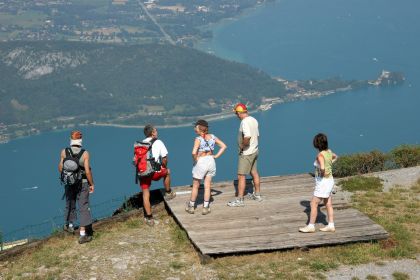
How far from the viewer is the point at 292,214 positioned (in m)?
9.36

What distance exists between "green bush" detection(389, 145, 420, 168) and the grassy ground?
479 cm

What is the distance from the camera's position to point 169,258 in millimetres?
8133

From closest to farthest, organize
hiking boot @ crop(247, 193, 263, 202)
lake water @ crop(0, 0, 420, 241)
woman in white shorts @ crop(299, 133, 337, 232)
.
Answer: woman in white shorts @ crop(299, 133, 337, 232)
hiking boot @ crop(247, 193, 263, 202)
lake water @ crop(0, 0, 420, 241)

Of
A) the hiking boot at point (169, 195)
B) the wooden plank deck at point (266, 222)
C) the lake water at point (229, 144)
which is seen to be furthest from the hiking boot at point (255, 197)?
the lake water at point (229, 144)

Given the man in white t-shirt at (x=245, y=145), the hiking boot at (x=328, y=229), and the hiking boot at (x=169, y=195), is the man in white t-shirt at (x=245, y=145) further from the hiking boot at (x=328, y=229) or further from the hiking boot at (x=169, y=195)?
the hiking boot at (x=328, y=229)

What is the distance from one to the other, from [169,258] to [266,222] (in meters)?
1.76

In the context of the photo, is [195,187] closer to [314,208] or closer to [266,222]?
[266,222]

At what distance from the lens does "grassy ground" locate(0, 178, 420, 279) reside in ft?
24.7

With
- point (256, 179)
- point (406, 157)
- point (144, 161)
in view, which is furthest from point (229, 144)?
point (144, 161)

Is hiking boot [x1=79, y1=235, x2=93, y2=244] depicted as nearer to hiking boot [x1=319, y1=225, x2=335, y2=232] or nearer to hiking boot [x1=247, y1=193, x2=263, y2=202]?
hiking boot [x1=247, y1=193, x2=263, y2=202]

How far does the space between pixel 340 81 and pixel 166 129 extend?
2610 inches

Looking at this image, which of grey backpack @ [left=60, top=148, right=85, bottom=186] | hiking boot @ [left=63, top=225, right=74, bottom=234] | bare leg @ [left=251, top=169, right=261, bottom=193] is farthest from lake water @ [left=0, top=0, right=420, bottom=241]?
grey backpack @ [left=60, top=148, right=85, bottom=186]

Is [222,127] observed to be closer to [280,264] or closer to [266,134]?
[266,134]

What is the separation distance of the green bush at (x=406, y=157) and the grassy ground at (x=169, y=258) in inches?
189
